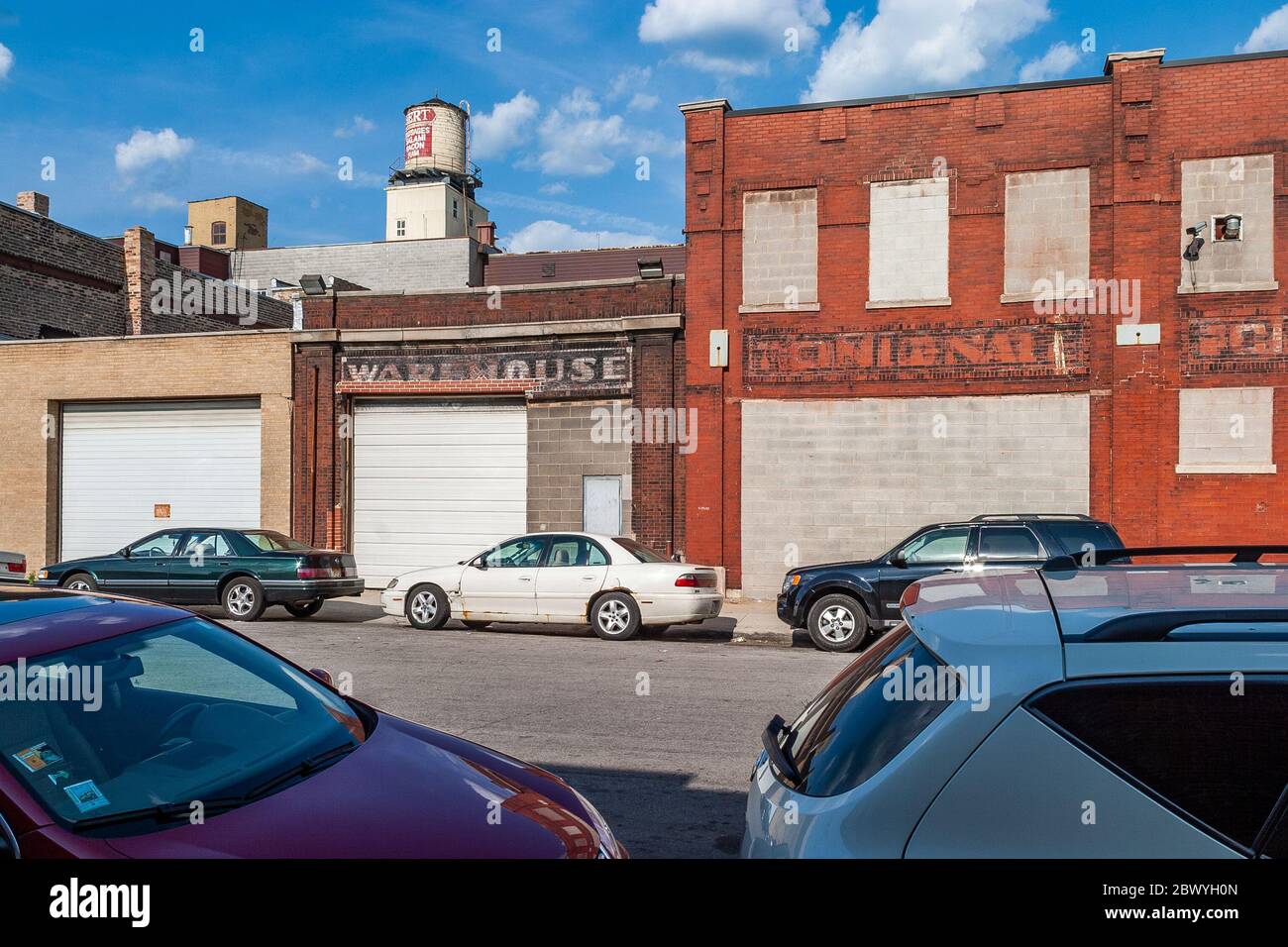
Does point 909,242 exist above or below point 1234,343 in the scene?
above

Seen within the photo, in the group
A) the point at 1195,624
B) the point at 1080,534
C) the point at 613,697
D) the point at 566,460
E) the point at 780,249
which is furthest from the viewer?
the point at 566,460

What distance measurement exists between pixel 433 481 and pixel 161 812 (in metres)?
18.0

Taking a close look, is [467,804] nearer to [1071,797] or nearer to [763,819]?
[763,819]

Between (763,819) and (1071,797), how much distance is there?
2.75ft

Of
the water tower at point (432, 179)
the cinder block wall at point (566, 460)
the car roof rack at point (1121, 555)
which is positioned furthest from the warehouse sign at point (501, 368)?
Result: the water tower at point (432, 179)

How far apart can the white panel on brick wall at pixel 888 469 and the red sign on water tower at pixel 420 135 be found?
5438 centimetres

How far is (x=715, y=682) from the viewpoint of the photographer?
421 inches

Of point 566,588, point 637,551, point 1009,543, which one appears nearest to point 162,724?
point 566,588

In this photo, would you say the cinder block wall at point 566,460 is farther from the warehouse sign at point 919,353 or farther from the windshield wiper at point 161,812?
the windshield wiper at point 161,812

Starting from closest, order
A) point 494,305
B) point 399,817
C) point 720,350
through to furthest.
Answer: point 399,817 → point 720,350 → point 494,305

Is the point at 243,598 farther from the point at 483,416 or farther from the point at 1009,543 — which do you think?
the point at 1009,543

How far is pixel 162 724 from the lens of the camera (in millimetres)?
3682

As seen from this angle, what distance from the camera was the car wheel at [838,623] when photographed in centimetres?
1320

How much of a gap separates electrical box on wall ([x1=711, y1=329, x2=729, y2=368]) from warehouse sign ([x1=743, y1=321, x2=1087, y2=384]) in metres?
0.35
